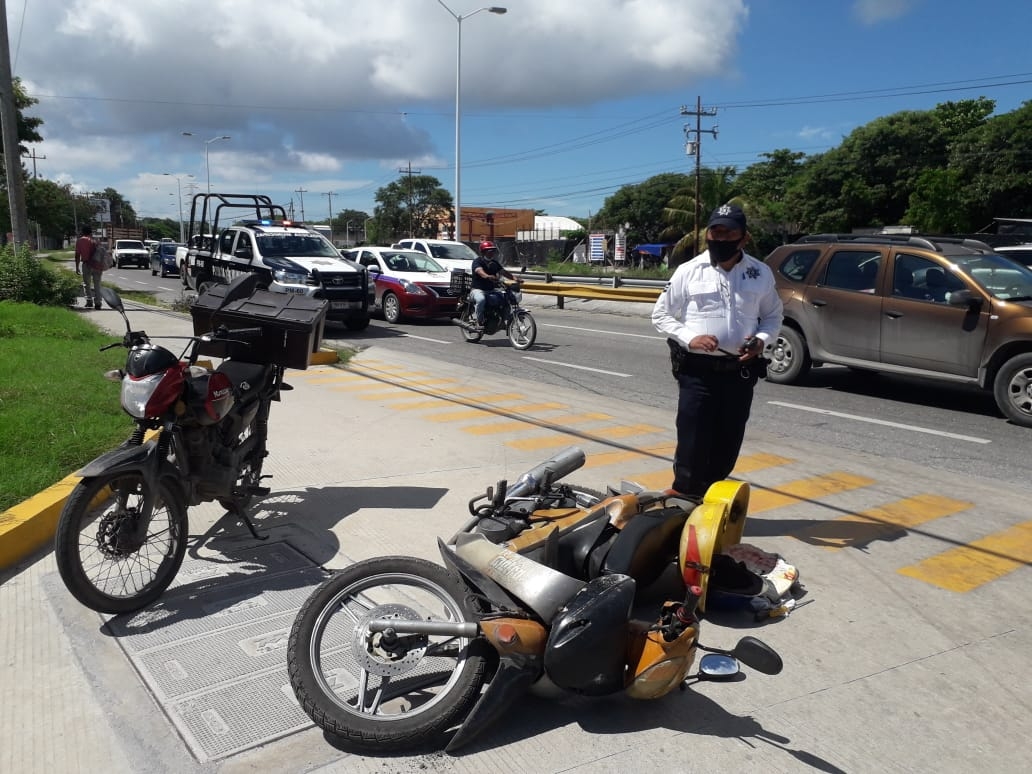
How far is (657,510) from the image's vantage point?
371cm

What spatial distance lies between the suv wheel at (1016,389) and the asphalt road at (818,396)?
0.15 m

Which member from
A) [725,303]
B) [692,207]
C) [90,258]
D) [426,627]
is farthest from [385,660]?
[692,207]

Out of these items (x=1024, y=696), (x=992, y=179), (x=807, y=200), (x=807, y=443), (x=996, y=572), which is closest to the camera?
(x=1024, y=696)

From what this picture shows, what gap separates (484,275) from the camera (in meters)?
14.2

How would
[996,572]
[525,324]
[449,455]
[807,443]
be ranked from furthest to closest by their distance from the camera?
[525,324] < [807,443] < [449,455] < [996,572]

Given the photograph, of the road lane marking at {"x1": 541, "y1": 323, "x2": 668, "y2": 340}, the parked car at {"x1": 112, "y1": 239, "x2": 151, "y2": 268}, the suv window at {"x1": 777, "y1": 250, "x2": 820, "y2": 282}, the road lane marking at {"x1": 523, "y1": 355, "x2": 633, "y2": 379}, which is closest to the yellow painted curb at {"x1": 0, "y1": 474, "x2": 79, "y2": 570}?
the road lane marking at {"x1": 523, "y1": 355, "x2": 633, "y2": 379}

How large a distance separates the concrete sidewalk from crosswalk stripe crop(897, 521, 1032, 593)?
0.02 meters

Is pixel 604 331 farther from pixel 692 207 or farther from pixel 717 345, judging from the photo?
pixel 692 207

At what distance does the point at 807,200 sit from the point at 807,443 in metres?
49.4

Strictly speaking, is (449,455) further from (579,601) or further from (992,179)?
(992,179)

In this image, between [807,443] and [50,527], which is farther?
[807,443]

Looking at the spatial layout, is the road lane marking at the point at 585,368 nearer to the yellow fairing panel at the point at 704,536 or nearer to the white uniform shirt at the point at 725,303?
the white uniform shirt at the point at 725,303

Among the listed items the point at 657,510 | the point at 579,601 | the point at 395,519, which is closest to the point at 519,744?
the point at 579,601

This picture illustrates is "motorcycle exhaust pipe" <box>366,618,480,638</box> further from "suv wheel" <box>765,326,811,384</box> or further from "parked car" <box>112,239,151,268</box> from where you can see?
"parked car" <box>112,239,151,268</box>
